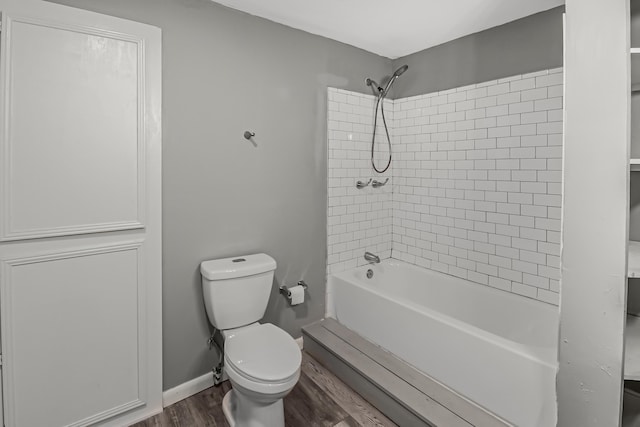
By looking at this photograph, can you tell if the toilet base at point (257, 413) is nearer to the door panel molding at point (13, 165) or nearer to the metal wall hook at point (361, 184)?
the door panel molding at point (13, 165)

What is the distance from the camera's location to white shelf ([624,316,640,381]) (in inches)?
47.4

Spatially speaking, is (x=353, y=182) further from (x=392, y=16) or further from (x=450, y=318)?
(x=450, y=318)

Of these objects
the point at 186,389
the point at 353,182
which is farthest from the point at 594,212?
the point at 186,389

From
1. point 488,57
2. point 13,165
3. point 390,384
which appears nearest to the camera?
point 13,165

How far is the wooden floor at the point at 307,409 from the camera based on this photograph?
1.93m

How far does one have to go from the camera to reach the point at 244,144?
229 cm

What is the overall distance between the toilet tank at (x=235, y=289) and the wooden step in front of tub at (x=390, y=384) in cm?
62

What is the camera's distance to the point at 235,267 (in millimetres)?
2090

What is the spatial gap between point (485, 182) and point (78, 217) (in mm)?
2557

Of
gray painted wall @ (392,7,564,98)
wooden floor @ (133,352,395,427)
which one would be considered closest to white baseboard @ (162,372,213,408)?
wooden floor @ (133,352,395,427)

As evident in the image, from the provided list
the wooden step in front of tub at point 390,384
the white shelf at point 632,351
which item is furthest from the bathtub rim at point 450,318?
the wooden step in front of tub at point 390,384

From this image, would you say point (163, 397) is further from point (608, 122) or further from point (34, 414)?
point (608, 122)

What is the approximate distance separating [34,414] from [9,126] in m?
1.34

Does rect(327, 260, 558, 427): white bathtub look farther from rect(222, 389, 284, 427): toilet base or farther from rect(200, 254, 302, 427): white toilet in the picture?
rect(222, 389, 284, 427): toilet base
